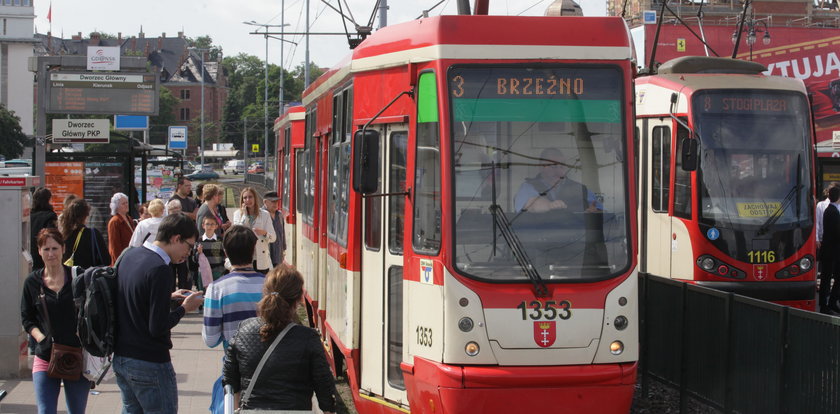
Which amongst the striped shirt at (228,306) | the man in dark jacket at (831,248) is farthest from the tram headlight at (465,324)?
the man in dark jacket at (831,248)

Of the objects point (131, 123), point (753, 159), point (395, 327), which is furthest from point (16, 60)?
point (395, 327)

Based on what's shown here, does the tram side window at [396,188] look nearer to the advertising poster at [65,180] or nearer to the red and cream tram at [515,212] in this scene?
the red and cream tram at [515,212]

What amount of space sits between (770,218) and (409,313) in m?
6.83

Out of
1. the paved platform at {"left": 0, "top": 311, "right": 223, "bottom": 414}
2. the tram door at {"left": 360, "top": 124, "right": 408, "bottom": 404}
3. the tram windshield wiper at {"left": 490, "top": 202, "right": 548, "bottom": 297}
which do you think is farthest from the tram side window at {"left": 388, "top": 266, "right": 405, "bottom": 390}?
the paved platform at {"left": 0, "top": 311, "right": 223, "bottom": 414}

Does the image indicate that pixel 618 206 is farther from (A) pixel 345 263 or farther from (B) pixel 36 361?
(B) pixel 36 361

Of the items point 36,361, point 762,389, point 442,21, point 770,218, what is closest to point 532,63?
point 442,21

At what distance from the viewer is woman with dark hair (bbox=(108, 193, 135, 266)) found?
12.3 metres

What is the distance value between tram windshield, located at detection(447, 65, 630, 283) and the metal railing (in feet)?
5.36

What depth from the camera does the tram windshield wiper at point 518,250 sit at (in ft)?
22.7

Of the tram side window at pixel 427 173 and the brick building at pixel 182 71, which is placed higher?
the brick building at pixel 182 71

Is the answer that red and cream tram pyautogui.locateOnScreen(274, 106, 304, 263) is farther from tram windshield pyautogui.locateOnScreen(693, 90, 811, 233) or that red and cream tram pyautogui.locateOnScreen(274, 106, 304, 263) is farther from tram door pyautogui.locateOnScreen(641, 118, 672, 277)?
tram windshield pyautogui.locateOnScreen(693, 90, 811, 233)

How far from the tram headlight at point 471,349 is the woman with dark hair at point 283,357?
1.90 meters

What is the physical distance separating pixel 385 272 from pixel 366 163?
1031mm

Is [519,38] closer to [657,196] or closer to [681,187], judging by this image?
[681,187]
